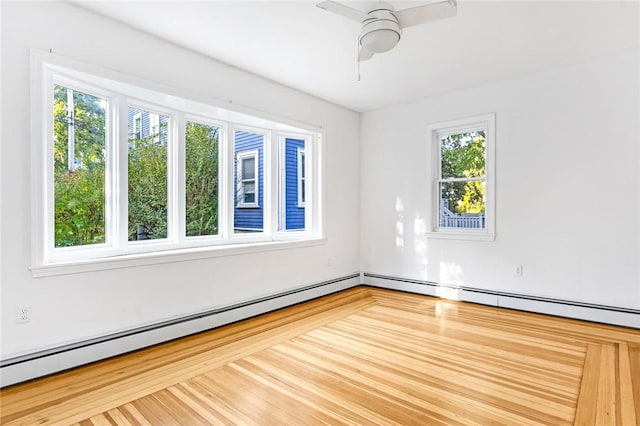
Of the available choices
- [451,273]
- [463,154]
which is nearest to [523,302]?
[451,273]

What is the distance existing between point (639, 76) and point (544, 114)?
846 millimetres

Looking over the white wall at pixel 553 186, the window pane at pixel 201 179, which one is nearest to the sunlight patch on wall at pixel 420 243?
the white wall at pixel 553 186

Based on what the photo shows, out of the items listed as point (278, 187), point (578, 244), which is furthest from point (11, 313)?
point (578, 244)

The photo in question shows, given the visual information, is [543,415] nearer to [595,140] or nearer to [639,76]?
[595,140]

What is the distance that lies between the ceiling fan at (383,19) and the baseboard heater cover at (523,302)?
3.31 m

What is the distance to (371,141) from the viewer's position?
5.67 meters

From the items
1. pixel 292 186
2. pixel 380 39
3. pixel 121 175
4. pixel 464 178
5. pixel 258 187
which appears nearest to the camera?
pixel 380 39

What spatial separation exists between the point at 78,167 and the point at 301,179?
281 cm

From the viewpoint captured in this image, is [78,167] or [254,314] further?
[254,314]

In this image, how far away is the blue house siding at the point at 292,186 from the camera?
497 cm

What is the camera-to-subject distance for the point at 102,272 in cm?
288

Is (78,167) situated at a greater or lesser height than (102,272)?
greater

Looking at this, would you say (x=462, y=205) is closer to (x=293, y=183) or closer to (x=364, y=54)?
(x=293, y=183)

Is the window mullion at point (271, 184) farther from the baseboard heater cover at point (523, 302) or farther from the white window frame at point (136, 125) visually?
the baseboard heater cover at point (523, 302)
